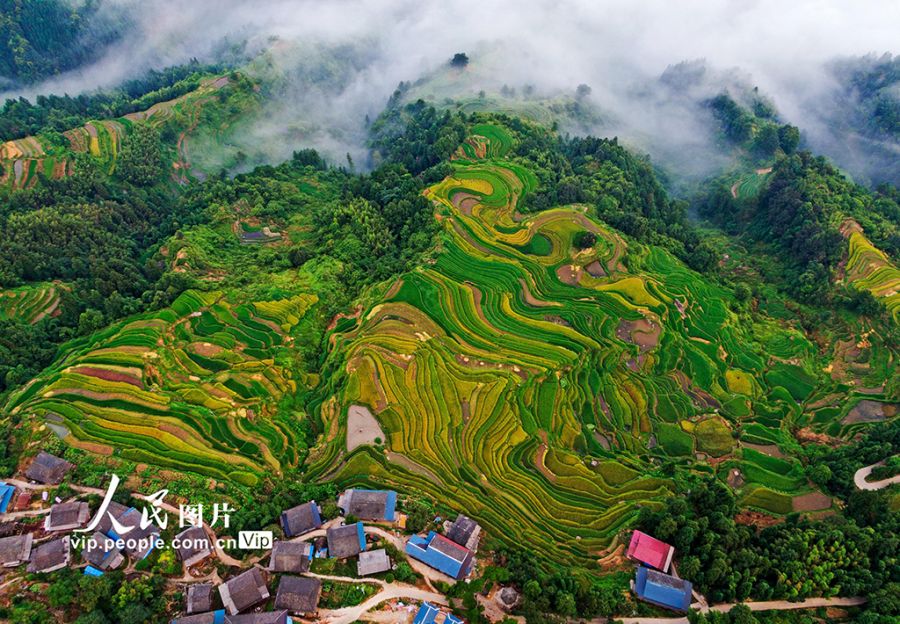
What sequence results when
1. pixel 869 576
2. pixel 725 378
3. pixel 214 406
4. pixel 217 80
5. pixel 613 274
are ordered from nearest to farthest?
pixel 869 576, pixel 214 406, pixel 725 378, pixel 613 274, pixel 217 80

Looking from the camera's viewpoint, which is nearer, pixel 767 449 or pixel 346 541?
pixel 346 541

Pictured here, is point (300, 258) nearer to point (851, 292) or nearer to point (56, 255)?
Result: point (56, 255)

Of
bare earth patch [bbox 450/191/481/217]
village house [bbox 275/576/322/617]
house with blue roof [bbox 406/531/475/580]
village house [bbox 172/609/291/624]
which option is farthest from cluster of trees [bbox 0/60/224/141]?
house with blue roof [bbox 406/531/475/580]

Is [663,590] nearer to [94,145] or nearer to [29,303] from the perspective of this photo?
[29,303]

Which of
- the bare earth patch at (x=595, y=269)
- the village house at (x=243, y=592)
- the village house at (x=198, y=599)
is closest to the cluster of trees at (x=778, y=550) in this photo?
the village house at (x=243, y=592)

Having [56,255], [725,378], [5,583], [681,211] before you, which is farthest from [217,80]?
[725,378]

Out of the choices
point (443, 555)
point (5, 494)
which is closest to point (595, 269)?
point (443, 555)
